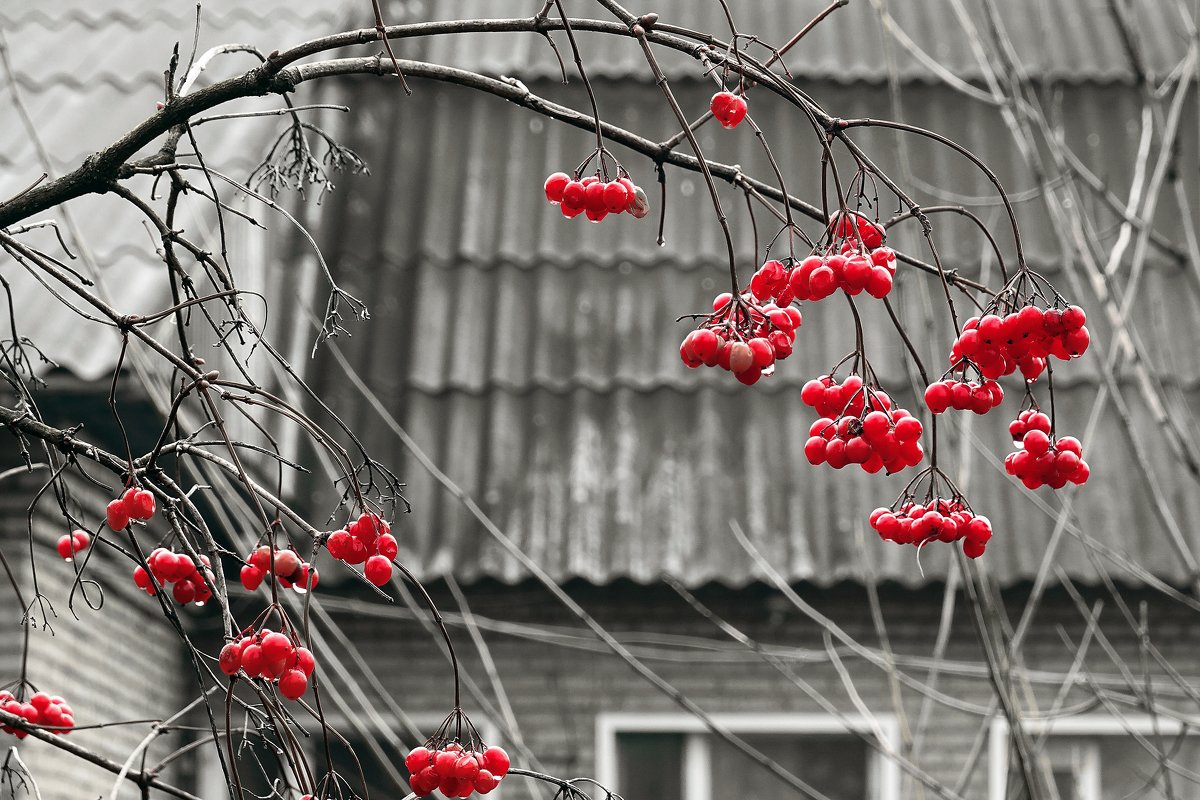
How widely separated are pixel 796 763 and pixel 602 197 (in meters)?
4.26

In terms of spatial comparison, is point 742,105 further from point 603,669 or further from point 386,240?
point 386,240

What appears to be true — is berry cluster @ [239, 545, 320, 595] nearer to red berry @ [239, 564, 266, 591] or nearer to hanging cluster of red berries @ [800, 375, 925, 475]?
red berry @ [239, 564, 266, 591]

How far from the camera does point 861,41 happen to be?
282 inches

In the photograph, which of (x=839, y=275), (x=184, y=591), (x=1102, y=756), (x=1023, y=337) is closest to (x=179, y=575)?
(x=184, y=591)

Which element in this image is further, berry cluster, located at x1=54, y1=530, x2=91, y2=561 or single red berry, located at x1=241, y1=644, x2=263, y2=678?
berry cluster, located at x1=54, y1=530, x2=91, y2=561

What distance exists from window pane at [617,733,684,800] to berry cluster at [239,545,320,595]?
3.89 metres

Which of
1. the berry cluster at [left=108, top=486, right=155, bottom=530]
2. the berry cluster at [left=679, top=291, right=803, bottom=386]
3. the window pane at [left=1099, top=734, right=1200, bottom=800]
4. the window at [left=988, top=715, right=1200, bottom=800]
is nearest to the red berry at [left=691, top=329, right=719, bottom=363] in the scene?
the berry cluster at [left=679, top=291, right=803, bottom=386]

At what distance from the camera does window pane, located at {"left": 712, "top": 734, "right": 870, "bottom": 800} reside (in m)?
5.34

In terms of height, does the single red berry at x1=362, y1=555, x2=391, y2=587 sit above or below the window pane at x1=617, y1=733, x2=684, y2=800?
above

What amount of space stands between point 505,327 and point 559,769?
6.16ft

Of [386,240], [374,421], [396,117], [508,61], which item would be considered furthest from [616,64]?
[374,421]

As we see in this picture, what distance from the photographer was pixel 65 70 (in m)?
5.89

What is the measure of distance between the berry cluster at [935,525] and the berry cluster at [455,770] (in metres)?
0.54

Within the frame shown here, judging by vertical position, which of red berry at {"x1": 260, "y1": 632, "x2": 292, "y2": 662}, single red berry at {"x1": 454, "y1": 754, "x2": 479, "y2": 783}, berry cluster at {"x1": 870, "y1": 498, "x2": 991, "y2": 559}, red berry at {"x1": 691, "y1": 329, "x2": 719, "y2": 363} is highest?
red berry at {"x1": 691, "y1": 329, "x2": 719, "y2": 363}
